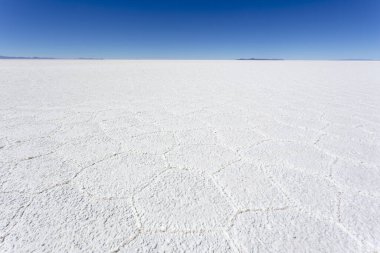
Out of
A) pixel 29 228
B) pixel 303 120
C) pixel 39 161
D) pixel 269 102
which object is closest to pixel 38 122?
pixel 39 161

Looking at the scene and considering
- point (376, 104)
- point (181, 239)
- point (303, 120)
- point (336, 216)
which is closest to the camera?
point (181, 239)

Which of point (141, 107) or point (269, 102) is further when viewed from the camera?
point (269, 102)

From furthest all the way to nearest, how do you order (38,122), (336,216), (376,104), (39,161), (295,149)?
(376,104)
(38,122)
(295,149)
(39,161)
(336,216)

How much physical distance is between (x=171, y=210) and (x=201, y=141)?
711 mm

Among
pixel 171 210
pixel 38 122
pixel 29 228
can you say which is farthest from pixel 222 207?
pixel 38 122

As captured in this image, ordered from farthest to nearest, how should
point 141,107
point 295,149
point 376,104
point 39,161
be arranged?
point 376,104
point 141,107
point 295,149
point 39,161

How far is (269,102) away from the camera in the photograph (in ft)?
9.25

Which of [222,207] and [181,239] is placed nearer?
[181,239]

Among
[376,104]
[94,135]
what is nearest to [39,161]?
[94,135]

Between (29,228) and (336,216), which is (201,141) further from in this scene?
(29,228)

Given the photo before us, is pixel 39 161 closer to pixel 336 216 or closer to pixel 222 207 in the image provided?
pixel 222 207

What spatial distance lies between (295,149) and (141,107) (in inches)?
65.2

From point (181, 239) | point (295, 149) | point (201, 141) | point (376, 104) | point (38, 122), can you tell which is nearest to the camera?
point (181, 239)

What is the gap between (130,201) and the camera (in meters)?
0.85
